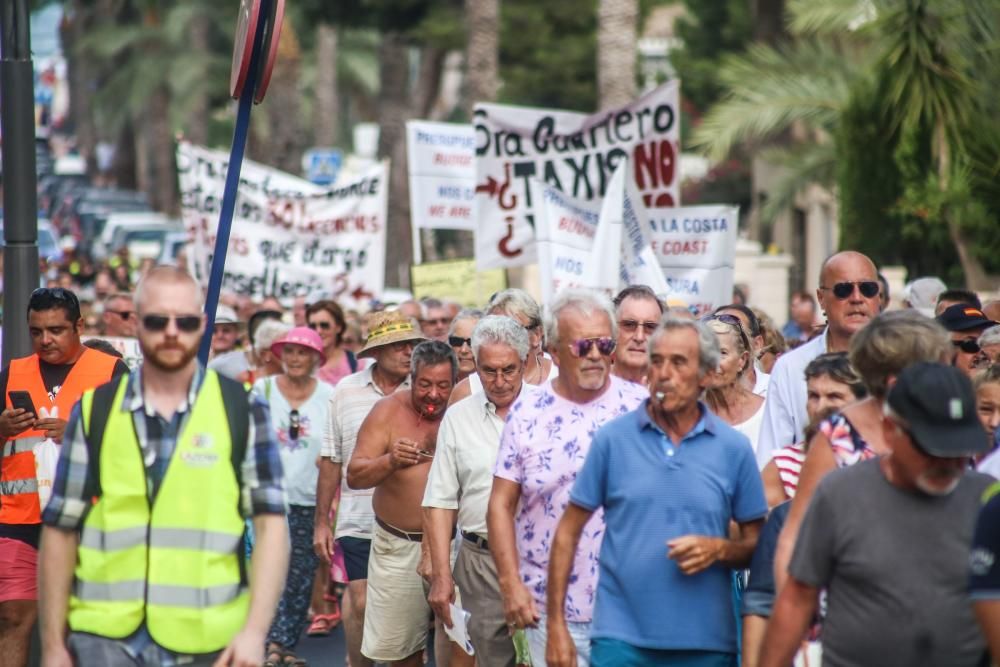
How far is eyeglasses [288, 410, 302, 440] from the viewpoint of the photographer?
11.0m

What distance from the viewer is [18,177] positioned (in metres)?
8.95

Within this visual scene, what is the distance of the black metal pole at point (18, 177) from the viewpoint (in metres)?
8.90

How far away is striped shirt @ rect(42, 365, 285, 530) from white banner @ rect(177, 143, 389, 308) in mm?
12189

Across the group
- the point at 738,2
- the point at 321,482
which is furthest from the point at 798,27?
the point at 738,2

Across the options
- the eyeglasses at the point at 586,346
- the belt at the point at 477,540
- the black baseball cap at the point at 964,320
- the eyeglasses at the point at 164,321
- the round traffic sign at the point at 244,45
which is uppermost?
the round traffic sign at the point at 244,45

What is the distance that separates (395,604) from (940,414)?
14.4 feet

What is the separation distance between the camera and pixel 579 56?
39.4 meters

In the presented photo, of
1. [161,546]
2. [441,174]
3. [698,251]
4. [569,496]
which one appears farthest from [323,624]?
[441,174]

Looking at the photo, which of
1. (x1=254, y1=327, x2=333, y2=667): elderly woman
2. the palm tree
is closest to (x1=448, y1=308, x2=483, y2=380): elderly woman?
(x1=254, y1=327, x2=333, y2=667): elderly woman

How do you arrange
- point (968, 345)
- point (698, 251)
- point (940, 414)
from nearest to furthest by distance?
point (940, 414), point (968, 345), point (698, 251)

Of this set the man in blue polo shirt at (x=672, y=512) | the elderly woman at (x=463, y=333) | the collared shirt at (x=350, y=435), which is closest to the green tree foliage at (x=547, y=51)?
the elderly woman at (x=463, y=333)

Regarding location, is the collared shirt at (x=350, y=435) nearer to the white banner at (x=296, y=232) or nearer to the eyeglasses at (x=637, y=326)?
the eyeglasses at (x=637, y=326)

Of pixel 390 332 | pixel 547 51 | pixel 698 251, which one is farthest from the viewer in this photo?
pixel 547 51

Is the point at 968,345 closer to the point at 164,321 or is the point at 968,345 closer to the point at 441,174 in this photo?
the point at 164,321
